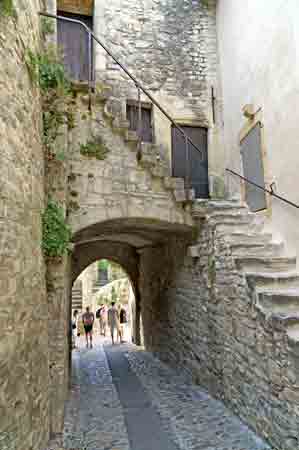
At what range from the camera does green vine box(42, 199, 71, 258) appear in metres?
3.91

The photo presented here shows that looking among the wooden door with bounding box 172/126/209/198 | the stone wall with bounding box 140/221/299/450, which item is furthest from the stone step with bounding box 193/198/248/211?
the wooden door with bounding box 172/126/209/198

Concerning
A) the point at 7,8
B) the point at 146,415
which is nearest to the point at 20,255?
the point at 7,8

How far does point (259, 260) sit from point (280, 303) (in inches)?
34.7

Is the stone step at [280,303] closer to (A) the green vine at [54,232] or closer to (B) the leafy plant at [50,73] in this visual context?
(A) the green vine at [54,232]

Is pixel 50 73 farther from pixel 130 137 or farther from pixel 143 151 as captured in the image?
pixel 143 151

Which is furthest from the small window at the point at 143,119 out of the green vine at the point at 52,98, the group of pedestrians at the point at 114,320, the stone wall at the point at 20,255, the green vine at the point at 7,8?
the group of pedestrians at the point at 114,320

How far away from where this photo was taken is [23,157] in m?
3.00

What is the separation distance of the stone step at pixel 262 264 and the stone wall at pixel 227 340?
152 mm

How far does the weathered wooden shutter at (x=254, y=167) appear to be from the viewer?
565cm

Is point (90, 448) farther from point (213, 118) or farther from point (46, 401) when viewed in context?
point (213, 118)

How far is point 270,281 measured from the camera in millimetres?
3875

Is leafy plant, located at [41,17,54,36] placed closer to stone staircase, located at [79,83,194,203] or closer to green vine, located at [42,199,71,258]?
stone staircase, located at [79,83,194,203]

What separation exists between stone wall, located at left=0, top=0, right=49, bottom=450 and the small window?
3.76 meters

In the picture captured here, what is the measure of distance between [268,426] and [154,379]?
3.35 meters
